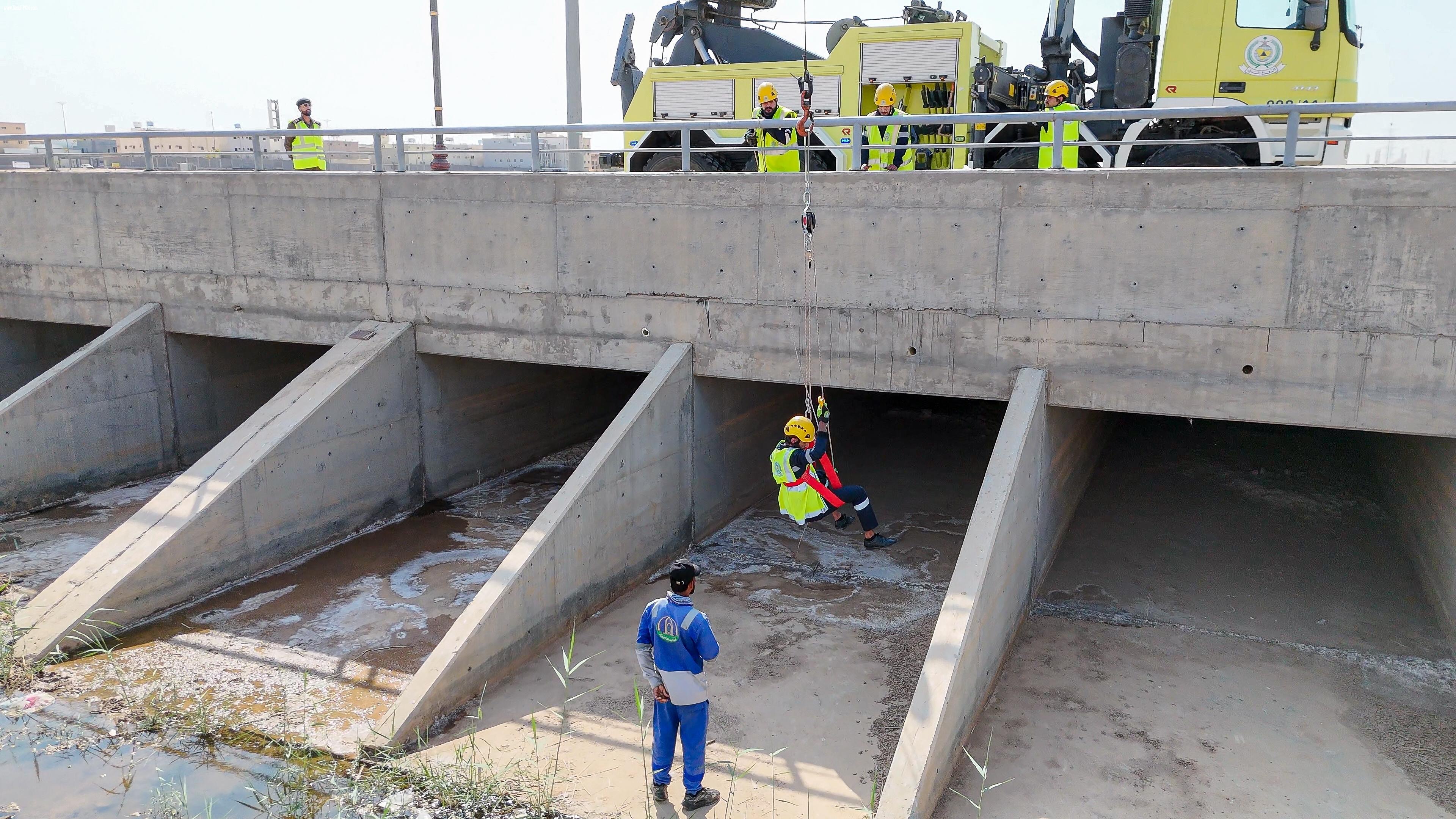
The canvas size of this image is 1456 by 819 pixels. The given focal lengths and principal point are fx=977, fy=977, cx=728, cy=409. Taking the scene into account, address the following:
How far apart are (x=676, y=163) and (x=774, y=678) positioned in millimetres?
8008

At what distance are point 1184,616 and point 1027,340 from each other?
300 centimetres

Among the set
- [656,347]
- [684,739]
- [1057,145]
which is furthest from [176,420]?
[1057,145]

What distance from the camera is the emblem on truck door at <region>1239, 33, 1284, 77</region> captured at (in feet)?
33.4

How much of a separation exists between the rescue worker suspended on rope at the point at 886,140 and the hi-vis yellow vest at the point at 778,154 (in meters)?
0.75

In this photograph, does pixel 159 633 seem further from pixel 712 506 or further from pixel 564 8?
pixel 564 8

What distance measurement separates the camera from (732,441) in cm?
1170

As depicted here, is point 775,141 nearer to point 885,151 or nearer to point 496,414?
point 885,151

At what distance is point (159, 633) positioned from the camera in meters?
8.78

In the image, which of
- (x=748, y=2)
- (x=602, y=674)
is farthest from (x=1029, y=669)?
(x=748, y=2)

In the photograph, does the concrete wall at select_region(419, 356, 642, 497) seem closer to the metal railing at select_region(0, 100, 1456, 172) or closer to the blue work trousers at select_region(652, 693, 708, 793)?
the metal railing at select_region(0, 100, 1456, 172)

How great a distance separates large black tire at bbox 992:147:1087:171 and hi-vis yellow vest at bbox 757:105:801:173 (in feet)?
9.05

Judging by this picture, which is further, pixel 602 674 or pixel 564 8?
pixel 564 8

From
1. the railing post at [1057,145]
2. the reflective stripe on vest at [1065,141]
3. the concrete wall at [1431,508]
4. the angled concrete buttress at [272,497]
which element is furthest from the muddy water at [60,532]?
the concrete wall at [1431,508]

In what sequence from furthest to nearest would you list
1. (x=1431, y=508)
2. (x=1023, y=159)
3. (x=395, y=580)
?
(x=1023, y=159), (x=395, y=580), (x=1431, y=508)
